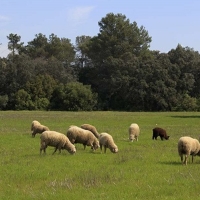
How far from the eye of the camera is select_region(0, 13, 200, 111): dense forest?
88.7 meters

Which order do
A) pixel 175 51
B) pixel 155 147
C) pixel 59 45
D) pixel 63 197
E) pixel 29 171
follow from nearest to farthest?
pixel 63 197 < pixel 29 171 < pixel 155 147 < pixel 175 51 < pixel 59 45

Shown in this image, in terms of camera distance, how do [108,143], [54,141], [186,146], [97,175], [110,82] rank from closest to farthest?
[97,175] < [186,146] < [54,141] < [108,143] < [110,82]

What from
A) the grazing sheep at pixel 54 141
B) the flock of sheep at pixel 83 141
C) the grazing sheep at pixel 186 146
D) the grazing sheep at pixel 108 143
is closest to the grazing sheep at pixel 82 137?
the flock of sheep at pixel 83 141

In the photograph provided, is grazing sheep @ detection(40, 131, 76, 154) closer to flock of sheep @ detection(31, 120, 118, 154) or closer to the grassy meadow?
flock of sheep @ detection(31, 120, 118, 154)

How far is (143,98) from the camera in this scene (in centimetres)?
8850

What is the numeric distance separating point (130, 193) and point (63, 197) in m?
1.86

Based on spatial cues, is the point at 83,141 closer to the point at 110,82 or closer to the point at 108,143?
the point at 108,143

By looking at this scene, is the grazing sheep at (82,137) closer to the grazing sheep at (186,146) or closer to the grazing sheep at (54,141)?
the grazing sheep at (54,141)

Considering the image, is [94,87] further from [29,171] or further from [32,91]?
[29,171]

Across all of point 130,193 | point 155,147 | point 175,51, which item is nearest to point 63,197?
point 130,193

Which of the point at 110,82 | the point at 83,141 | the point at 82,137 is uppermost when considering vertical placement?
the point at 110,82

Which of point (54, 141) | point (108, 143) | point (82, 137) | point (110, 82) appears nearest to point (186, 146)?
point (108, 143)

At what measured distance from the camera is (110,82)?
94812 mm

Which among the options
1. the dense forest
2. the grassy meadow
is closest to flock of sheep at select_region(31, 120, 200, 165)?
the grassy meadow
